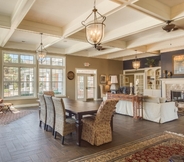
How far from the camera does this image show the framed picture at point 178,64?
26.5ft

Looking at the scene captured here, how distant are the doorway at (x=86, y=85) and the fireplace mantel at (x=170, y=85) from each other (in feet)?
14.5

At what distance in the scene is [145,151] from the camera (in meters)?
2.99

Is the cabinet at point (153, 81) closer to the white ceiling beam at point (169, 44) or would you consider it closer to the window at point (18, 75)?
the white ceiling beam at point (169, 44)

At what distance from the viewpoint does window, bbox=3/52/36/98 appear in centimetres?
794

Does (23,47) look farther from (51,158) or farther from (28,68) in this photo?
(51,158)

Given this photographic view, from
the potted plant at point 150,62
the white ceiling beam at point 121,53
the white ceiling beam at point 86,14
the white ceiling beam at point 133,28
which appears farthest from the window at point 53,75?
the potted plant at point 150,62

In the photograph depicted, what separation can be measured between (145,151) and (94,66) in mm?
8315

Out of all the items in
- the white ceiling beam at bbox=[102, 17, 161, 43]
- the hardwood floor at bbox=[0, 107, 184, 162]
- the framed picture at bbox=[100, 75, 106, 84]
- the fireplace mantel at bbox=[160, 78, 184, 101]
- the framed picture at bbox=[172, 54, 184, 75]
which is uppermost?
the white ceiling beam at bbox=[102, 17, 161, 43]

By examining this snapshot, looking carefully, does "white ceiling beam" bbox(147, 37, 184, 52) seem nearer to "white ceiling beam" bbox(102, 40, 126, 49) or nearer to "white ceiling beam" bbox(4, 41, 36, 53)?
"white ceiling beam" bbox(102, 40, 126, 49)

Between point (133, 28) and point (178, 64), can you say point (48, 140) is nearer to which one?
point (133, 28)

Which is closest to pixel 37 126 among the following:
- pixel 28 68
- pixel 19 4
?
pixel 19 4

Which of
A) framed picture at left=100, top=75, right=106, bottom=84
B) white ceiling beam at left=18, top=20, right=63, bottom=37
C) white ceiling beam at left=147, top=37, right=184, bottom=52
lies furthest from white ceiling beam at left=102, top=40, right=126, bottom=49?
framed picture at left=100, top=75, right=106, bottom=84

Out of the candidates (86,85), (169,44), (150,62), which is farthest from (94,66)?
(169,44)

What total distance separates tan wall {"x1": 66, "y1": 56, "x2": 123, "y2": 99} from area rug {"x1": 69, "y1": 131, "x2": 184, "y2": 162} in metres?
6.79
